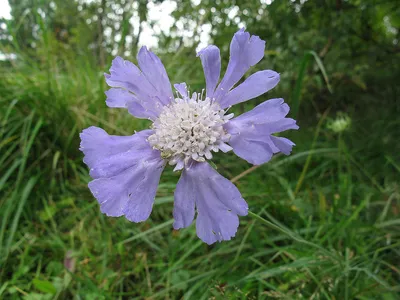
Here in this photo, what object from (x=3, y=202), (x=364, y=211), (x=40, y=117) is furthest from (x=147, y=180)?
(x=40, y=117)

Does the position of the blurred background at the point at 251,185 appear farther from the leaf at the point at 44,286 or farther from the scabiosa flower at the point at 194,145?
the scabiosa flower at the point at 194,145

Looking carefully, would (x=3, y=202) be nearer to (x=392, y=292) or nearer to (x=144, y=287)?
(x=144, y=287)

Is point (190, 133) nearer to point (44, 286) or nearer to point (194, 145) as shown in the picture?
point (194, 145)

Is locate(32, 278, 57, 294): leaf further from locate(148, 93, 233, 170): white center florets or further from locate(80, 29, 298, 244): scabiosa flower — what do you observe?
locate(148, 93, 233, 170): white center florets

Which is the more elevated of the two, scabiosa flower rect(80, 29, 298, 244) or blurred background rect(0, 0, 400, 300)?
scabiosa flower rect(80, 29, 298, 244)

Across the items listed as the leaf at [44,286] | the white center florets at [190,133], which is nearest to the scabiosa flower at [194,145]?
the white center florets at [190,133]

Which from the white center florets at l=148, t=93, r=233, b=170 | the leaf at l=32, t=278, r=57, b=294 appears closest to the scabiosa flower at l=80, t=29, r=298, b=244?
the white center florets at l=148, t=93, r=233, b=170

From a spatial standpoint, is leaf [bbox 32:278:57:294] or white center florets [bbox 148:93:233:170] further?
leaf [bbox 32:278:57:294]
